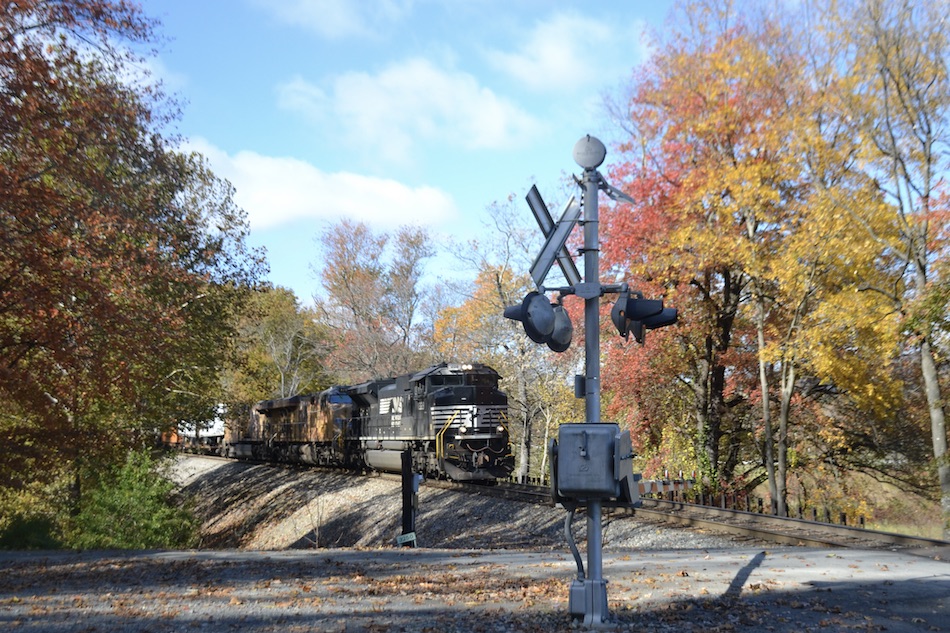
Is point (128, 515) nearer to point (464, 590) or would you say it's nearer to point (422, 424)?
point (422, 424)

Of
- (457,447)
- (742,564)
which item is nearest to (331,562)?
(742,564)

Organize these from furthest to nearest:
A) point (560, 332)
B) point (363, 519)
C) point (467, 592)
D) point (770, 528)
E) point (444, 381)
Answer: point (363, 519), point (444, 381), point (770, 528), point (467, 592), point (560, 332)

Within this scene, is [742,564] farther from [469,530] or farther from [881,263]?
[881,263]

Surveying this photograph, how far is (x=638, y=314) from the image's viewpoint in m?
7.30

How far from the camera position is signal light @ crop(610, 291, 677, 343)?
23.8 ft

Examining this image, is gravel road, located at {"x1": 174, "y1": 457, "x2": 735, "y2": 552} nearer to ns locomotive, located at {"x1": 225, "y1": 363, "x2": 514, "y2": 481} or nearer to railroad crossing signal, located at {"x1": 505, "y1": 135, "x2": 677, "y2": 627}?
ns locomotive, located at {"x1": 225, "y1": 363, "x2": 514, "y2": 481}

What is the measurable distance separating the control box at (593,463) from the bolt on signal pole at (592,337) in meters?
0.22

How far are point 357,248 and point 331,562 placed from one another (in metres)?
43.8

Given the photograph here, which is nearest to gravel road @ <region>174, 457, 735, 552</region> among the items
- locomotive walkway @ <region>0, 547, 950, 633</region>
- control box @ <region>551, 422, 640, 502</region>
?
locomotive walkway @ <region>0, 547, 950, 633</region>

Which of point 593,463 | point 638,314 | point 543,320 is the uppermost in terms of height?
point 638,314

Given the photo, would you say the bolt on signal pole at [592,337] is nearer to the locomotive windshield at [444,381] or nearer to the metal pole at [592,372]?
the metal pole at [592,372]

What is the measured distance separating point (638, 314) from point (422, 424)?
1796 cm

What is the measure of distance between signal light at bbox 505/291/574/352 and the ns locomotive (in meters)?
16.3

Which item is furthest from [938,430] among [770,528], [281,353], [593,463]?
[281,353]
